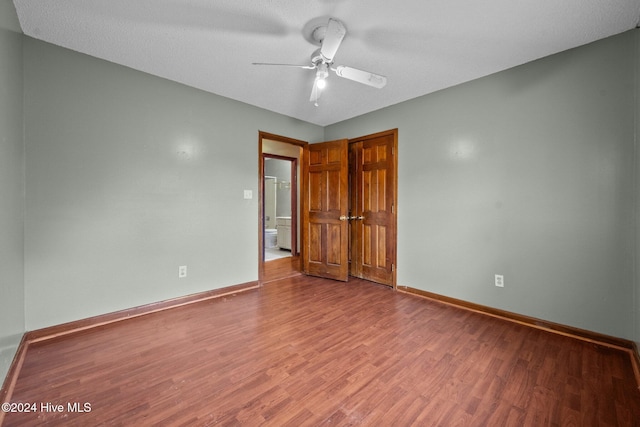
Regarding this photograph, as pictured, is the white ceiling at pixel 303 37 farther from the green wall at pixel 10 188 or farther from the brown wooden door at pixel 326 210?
the brown wooden door at pixel 326 210

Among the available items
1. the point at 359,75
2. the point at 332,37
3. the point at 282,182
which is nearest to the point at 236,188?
the point at 359,75

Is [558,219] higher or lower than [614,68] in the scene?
lower

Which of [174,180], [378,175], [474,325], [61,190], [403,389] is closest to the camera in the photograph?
[403,389]

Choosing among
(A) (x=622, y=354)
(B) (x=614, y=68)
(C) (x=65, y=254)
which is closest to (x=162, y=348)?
(C) (x=65, y=254)

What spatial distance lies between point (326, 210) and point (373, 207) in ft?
2.36

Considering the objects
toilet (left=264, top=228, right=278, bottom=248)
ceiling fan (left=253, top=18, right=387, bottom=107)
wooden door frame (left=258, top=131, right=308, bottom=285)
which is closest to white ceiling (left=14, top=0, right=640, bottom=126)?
ceiling fan (left=253, top=18, right=387, bottom=107)

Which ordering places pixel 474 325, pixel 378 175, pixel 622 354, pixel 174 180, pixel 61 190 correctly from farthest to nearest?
pixel 378 175 < pixel 174 180 < pixel 474 325 < pixel 61 190 < pixel 622 354

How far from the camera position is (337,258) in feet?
12.7

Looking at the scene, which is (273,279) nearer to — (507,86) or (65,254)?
(65,254)

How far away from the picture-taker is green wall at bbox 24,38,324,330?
2135 millimetres

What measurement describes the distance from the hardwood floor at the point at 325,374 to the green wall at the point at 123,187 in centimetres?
46

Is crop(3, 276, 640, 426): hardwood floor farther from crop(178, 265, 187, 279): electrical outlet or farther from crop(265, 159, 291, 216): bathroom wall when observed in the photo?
crop(265, 159, 291, 216): bathroom wall

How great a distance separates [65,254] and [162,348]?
4.01 feet

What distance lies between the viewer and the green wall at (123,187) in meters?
2.13
